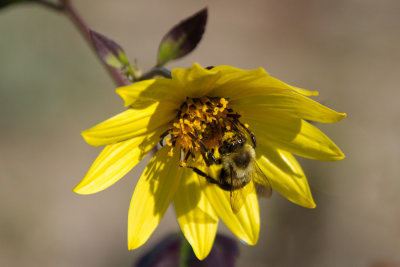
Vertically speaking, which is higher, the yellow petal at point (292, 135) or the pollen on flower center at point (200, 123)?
the pollen on flower center at point (200, 123)

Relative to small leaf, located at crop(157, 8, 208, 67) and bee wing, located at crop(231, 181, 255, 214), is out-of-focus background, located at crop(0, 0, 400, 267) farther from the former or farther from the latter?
small leaf, located at crop(157, 8, 208, 67)

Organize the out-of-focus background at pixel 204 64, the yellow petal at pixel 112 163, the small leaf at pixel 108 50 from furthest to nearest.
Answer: the out-of-focus background at pixel 204 64 < the small leaf at pixel 108 50 < the yellow petal at pixel 112 163

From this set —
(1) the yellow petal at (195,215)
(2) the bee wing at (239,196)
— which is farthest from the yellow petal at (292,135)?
(1) the yellow petal at (195,215)

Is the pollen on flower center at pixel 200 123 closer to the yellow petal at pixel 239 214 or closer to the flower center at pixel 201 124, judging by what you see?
the flower center at pixel 201 124

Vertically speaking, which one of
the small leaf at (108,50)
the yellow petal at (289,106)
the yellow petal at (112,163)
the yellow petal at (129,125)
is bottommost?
the yellow petal at (289,106)

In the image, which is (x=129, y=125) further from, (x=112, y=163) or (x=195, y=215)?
(x=195, y=215)

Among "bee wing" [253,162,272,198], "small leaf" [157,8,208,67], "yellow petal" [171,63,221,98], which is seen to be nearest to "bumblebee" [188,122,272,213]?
"bee wing" [253,162,272,198]

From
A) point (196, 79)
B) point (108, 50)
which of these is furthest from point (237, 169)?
point (108, 50)

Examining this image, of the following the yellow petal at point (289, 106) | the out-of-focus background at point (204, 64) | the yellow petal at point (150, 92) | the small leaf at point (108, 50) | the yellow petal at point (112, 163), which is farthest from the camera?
the out-of-focus background at point (204, 64)
